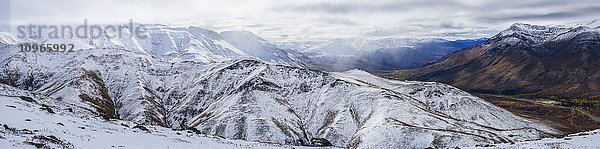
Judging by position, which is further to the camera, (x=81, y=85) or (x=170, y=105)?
(x=170, y=105)

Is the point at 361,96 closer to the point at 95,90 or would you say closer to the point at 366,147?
the point at 366,147

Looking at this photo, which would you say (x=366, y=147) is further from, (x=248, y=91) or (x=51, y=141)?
(x=248, y=91)

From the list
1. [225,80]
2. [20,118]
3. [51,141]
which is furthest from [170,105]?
[51,141]

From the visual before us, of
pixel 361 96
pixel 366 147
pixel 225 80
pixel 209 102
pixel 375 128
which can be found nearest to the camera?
pixel 366 147

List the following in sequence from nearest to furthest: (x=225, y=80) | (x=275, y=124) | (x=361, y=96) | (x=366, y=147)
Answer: (x=366, y=147)
(x=275, y=124)
(x=361, y=96)
(x=225, y=80)

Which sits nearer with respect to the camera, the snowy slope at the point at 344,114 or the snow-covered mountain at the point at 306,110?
the snowy slope at the point at 344,114

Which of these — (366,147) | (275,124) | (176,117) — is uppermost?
(366,147)

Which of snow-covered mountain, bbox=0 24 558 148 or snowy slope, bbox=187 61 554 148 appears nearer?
snowy slope, bbox=187 61 554 148

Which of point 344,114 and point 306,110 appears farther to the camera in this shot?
point 306,110

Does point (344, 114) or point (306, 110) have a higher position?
point (344, 114)

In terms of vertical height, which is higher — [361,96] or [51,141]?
[51,141]
